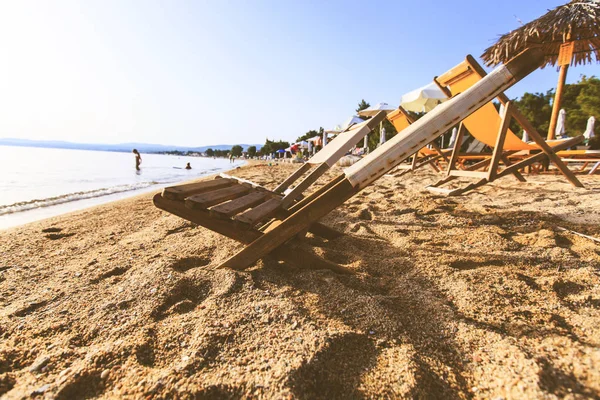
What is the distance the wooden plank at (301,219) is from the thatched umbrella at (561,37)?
5761 mm

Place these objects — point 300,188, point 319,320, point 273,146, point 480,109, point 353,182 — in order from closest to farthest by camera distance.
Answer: point 319,320
point 353,182
point 300,188
point 480,109
point 273,146

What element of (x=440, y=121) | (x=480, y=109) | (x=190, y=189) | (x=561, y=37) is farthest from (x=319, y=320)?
(x=561, y=37)

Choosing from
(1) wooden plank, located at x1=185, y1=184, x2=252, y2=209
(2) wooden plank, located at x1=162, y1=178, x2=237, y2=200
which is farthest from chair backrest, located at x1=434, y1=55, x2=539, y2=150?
(2) wooden plank, located at x1=162, y1=178, x2=237, y2=200

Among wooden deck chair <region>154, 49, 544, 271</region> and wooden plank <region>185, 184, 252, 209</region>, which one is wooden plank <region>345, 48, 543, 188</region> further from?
wooden plank <region>185, 184, 252, 209</region>

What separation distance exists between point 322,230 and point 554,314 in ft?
4.66

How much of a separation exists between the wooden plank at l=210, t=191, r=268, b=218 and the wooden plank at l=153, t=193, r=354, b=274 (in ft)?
0.20

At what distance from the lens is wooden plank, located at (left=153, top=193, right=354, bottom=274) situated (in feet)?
4.71

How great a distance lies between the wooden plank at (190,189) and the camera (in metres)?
1.43

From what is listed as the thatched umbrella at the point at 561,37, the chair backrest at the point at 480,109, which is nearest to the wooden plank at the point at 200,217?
the chair backrest at the point at 480,109

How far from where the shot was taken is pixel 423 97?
1078cm

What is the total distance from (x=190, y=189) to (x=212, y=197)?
135mm

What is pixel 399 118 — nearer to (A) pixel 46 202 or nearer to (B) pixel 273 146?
(A) pixel 46 202

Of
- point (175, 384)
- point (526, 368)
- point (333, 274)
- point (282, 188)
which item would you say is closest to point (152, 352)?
point (175, 384)

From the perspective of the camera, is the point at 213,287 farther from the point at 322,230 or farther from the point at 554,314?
the point at 554,314
